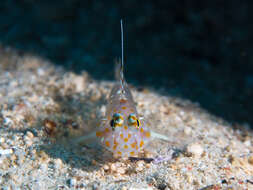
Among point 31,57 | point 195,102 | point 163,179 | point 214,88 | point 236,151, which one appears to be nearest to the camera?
point 163,179

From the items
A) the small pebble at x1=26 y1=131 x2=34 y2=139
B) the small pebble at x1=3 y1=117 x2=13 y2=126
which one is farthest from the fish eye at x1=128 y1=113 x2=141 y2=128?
the small pebble at x1=3 y1=117 x2=13 y2=126

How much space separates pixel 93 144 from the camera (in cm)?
351

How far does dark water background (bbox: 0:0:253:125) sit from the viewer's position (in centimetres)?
577

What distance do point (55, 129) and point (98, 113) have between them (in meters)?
0.83

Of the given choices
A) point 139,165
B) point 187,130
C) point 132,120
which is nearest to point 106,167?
point 139,165

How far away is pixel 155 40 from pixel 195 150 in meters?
4.12

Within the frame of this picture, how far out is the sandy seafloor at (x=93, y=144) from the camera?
289 centimetres

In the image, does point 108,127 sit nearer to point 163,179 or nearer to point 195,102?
point 163,179

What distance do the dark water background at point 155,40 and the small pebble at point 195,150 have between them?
1.91 meters

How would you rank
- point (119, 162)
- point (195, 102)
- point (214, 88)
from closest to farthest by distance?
1. point (119, 162)
2. point (195, 102)
3. point (214, 88)

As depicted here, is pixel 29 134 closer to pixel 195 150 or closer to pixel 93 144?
pixel 93 144

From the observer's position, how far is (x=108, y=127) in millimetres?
3098

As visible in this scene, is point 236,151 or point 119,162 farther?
point 236,151

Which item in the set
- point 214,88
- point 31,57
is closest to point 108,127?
point 214,88
